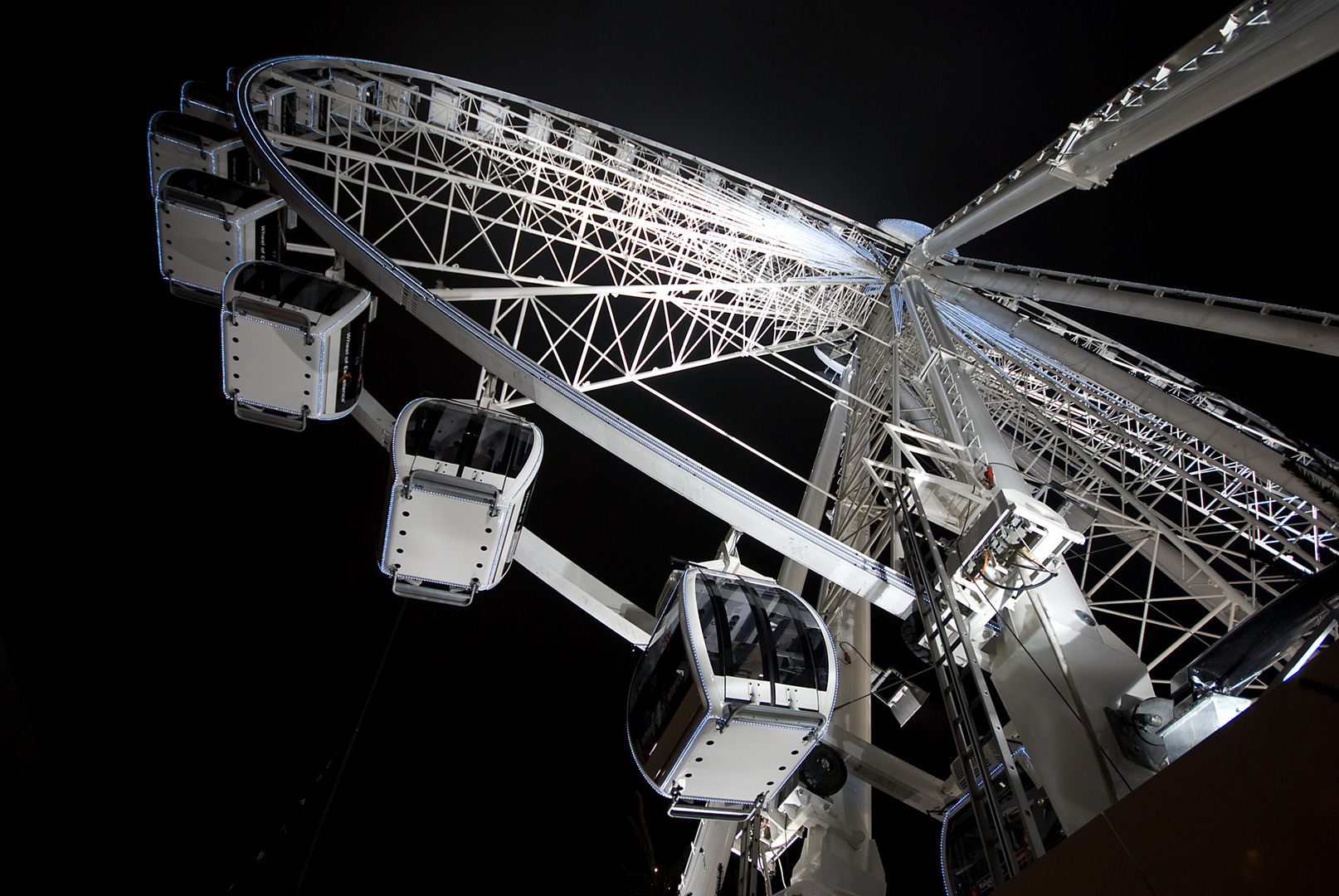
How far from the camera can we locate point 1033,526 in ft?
16.8

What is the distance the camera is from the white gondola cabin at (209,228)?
7.46m

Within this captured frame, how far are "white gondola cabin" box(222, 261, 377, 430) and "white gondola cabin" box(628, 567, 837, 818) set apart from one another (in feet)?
14.9

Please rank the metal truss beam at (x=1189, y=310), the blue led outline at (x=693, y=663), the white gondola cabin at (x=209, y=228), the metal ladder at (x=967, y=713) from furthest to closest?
the white gondola cabin at (x=209, y=228), the metal truss beam at (x=1189, y=310), the blue led outline at (x=693, y=663), the metal ladder at (x=967, y=713)

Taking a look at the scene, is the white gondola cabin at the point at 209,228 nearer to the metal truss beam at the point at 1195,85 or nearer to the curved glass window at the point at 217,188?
the curved glass window at the point at 217,188

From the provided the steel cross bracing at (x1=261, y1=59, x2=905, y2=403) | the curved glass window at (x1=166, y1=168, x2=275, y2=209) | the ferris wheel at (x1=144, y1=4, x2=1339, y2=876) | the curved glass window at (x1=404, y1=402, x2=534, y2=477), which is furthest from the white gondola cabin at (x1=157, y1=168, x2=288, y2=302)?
the curved glass window at (x1=404, y1=402, x2=534, y2=477)

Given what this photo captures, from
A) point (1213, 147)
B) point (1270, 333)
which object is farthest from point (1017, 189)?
point (1213, 147)

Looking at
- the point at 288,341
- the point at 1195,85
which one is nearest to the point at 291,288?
the point at 288,341

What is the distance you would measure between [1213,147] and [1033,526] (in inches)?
506

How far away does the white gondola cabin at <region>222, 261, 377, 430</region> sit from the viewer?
251 inches

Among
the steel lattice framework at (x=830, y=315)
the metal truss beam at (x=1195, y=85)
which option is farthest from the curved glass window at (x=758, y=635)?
the metal truss beam at (x=1195, y=85)

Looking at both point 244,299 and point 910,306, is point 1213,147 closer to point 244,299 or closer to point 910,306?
point 910,306

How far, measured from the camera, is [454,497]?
562 cm

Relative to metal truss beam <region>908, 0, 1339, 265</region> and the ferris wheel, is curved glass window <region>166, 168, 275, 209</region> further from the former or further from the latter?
metal truss beam <region>908, 0, 1339, 265</region>

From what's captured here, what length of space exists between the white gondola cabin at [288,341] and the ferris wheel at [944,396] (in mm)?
377
